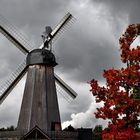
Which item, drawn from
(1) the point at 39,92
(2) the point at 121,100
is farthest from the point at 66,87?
(2) the point at 121,100

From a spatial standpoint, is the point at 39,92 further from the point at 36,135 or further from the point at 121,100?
the point at 121,100

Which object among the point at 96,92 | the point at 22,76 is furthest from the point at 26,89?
the point at 96,92

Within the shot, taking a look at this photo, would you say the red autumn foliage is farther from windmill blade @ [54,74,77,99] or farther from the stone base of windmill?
windmill blade @ [54,74,77,99]

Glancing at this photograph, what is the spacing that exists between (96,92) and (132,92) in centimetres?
165

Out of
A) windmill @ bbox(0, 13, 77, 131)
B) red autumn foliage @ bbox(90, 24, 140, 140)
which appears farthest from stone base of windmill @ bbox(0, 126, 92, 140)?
red autumn foliage @ bbox(90, 24, 140, 140)

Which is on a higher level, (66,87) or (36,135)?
(66,87)

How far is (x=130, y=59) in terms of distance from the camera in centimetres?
1947

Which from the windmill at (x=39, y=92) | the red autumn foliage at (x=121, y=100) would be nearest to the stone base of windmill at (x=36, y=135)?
the windmill at (x=39, y=92)

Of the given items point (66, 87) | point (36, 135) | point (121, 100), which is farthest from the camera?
point (66, 87)

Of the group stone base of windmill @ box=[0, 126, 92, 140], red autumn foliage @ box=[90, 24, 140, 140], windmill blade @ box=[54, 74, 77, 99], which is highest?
windmill blade @ box=[54, 74, 77, 99]

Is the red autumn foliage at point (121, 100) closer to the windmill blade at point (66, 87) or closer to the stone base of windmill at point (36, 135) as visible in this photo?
the stone base of windmill at point (36, 135)

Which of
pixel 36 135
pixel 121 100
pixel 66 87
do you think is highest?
Result: pixel 66 87

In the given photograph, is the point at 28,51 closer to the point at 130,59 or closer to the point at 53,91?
the point at 53,91

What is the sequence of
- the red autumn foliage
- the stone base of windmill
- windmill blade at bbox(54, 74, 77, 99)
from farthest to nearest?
windmill blade at bbox(54, 74, 77, 99), the stone base of windmill, the red autumn foliage
